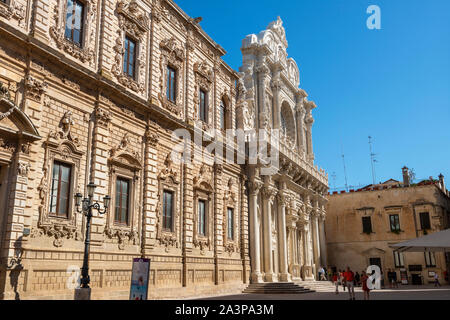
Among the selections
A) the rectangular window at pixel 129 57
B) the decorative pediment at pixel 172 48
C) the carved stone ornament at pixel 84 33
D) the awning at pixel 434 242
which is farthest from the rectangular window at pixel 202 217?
the awning at pixel 434 242

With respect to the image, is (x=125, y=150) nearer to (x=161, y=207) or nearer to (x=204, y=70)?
(x=161, y=207)

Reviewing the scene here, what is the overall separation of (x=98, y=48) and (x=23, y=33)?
322cm

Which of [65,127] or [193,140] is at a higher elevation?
[193,140]

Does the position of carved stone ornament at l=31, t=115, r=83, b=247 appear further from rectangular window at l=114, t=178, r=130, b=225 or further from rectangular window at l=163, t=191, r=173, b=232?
rectangular window at l=163, t=191, r=173, b=232

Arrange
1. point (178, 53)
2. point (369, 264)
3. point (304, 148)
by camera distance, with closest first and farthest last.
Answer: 1. point (178, 53)
2. point (304, 148)
3. point (369, 264)

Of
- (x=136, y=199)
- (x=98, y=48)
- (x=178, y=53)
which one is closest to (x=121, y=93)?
(x=98, y=48)

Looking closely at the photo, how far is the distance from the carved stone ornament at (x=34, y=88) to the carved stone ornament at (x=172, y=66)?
5.88 m

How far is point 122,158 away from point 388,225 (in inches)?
1152

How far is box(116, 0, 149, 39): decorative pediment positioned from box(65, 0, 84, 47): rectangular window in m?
1.72

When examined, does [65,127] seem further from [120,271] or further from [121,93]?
[120,271]

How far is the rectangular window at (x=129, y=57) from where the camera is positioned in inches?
634

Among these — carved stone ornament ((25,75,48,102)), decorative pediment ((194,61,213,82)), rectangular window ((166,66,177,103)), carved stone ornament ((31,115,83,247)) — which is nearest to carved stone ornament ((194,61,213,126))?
decorative pediment ((194,61,213,82))

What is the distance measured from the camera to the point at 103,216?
1387 cm

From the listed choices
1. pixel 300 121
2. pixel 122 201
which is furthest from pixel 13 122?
pixel 300 121
